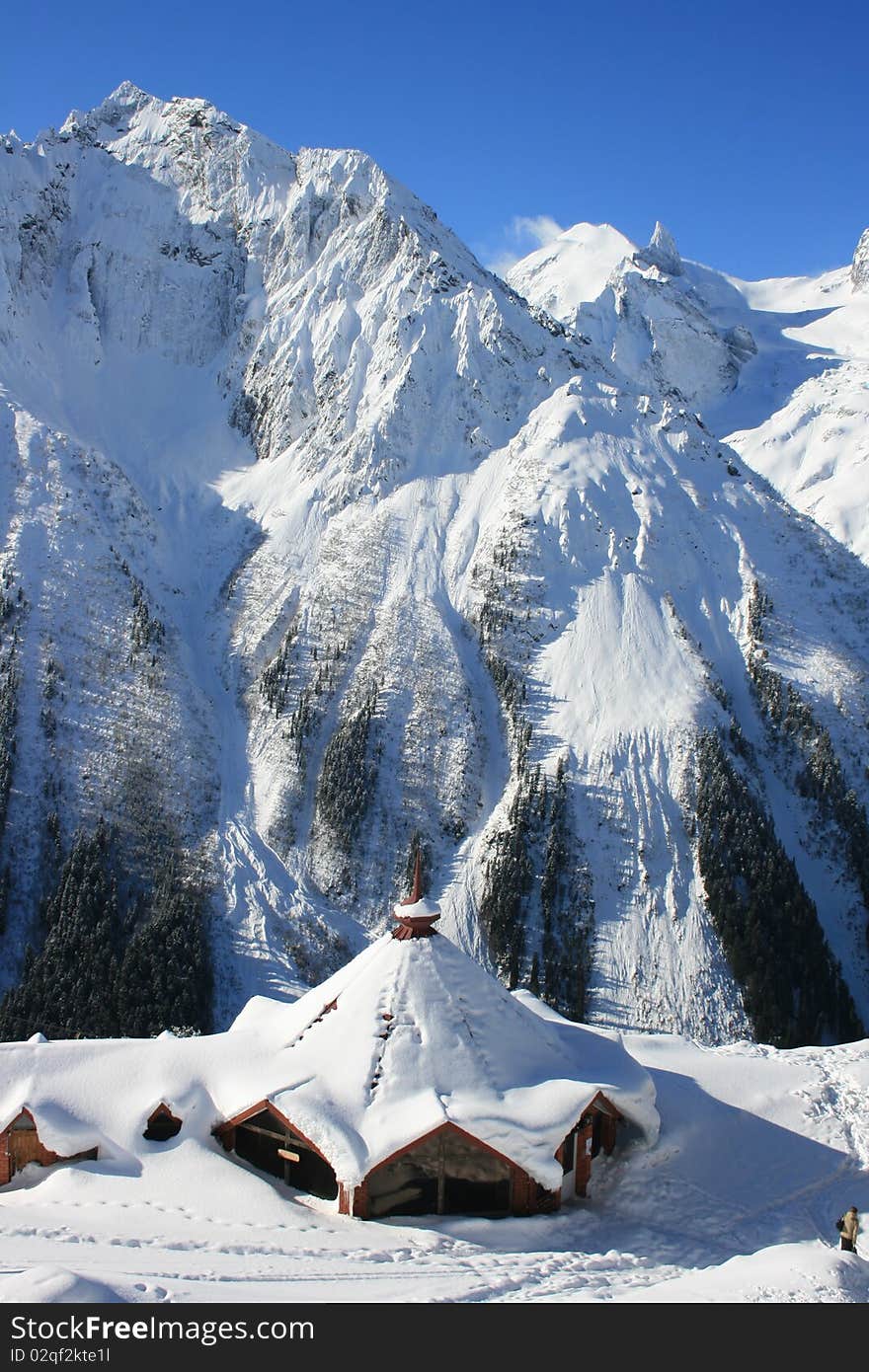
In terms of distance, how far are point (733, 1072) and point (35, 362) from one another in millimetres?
94863

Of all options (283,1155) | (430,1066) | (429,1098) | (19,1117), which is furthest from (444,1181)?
(19,1117)

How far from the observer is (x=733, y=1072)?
118ft

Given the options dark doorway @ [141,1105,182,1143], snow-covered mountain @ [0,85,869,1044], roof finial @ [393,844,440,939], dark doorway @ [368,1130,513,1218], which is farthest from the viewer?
snow-covered mountain @ [0,85,869,1044]

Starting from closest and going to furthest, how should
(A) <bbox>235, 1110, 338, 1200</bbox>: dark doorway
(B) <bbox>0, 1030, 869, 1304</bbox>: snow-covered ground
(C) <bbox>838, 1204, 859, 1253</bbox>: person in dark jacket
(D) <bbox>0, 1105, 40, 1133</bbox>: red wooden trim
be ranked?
(B) <bbox>0, 1030, 869, 1304</bbox>: snow-covered ground
(C) <bbox>838, 1204, 859, 1253</bbox>: person in dark jacket
(D) <bbox>0, 1105, 40, 1133</bbox>: red wooden trim
(A) <bbox>235, 1110, 338, 1200</bbox>: dark doorway

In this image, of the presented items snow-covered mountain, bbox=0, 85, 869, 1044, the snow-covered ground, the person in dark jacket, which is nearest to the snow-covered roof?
the snow-covered ground

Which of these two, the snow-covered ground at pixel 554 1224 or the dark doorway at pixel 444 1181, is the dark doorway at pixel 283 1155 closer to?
the snow-covered ground at pixel 554 1224

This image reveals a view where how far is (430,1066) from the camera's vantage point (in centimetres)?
2966

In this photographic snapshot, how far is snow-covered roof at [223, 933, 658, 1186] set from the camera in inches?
1097

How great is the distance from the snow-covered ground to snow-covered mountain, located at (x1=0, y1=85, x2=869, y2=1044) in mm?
32383

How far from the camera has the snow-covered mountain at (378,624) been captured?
70.6 meters

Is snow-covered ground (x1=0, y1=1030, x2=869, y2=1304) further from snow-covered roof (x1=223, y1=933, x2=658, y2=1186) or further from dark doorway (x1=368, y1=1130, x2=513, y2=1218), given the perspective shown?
snow-covered roof (x1=223, y1=933, x2=658, y2=1186)

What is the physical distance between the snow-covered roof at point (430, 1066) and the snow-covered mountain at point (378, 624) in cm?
3438

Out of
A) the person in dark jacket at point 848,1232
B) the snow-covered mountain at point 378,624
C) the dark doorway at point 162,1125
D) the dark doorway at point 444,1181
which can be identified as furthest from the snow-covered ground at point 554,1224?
the snow-covered mountain at point 378,624
